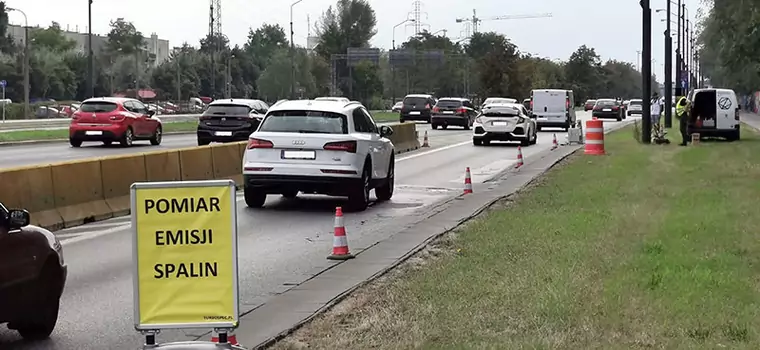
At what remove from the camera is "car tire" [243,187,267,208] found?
17.0 metres

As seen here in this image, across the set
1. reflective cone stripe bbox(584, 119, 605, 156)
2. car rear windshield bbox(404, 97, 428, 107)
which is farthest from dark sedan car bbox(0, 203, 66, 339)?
car rear windshield bbox(404, 97, 428, 107)

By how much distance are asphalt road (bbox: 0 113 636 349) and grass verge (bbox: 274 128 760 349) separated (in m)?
1.14

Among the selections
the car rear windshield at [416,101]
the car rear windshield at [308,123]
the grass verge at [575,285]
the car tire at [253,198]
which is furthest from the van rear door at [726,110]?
the car tire at [253,198]

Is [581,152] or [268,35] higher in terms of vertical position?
[268,35]

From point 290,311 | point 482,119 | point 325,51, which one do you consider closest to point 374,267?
point 290,311

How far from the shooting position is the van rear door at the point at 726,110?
1486 inches

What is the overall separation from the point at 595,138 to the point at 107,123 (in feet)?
46.3

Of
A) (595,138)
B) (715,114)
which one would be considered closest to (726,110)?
(715,114)

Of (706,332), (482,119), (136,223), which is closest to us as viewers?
(136,223)

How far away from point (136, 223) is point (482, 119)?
31572mm

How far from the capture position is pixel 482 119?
37.2 m

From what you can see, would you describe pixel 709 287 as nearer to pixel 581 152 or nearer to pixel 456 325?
pixel 456 325

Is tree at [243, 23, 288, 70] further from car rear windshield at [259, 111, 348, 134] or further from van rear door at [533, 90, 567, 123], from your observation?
car rear windshield at [259, 111, 348, 134]

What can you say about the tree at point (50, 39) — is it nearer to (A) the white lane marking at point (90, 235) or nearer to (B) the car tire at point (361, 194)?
(B) the car tire at point (361, 194)
